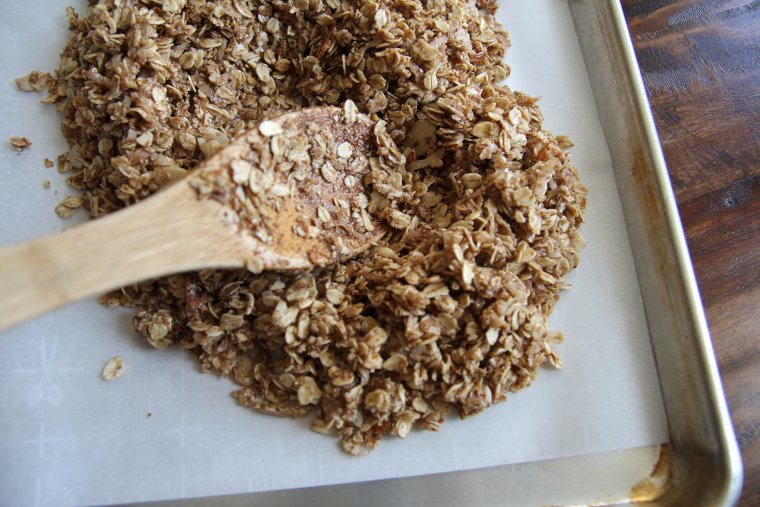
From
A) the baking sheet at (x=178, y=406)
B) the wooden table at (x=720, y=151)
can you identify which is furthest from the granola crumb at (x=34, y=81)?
the wooden table at (x=720, y=151)

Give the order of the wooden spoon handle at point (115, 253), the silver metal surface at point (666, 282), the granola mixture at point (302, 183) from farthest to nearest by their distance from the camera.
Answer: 1. the silver metal surface at point (666, 282)
2. the granola mixture at point (302, 183)
3. the wooden spoon handle at point (115, 253)

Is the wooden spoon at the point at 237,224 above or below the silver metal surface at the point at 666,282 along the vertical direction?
above

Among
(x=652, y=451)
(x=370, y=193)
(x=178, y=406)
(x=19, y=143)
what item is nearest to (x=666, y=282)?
(x=652, y=451)

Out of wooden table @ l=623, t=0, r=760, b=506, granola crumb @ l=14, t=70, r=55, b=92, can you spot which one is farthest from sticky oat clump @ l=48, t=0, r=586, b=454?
wooden table @ l=623, t=0, r=760, b=506

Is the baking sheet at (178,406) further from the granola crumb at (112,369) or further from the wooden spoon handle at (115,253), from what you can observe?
the wooden spoon handle at (115,253)

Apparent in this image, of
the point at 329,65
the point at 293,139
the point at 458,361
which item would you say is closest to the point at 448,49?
the point at 329,65

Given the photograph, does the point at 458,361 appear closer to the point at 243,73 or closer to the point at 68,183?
the point at 243,73

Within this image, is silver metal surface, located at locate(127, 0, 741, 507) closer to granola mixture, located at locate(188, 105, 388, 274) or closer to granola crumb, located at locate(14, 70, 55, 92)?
granola mixture, located at locate(188, 105, 388, 274)
